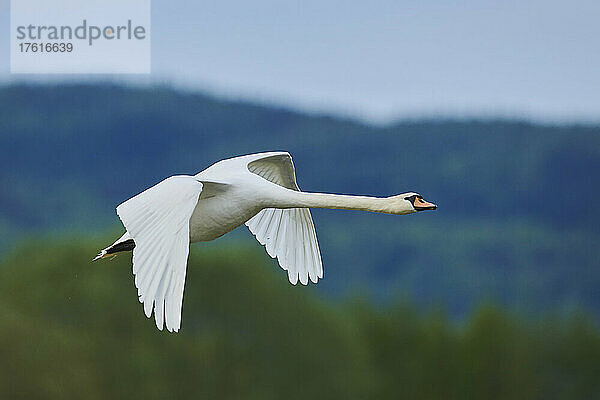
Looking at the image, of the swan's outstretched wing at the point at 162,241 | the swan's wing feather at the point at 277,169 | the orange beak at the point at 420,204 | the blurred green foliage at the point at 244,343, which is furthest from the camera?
the blurred green foliage at the point at 244,343

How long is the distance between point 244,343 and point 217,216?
2.25 m

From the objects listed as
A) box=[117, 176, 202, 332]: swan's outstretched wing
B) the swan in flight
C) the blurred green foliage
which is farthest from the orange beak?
the blurred green foliage

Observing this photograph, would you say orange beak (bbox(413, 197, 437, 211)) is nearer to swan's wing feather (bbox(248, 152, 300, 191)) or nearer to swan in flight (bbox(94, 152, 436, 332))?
swan in flight (bbox(94, 152, 436, 332))

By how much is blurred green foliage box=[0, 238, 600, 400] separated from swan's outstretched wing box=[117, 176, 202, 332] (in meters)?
2.38

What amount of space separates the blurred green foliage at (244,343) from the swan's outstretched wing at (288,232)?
1.82m

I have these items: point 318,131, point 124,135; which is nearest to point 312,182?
point 318,131

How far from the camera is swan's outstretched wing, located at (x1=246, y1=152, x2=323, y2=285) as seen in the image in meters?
2.35

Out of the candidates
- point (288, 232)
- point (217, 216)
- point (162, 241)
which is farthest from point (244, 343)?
point (162, 241)

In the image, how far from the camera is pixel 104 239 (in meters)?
4.25

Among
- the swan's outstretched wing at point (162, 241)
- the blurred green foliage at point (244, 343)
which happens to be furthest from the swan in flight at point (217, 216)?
the blurred green foliage at point (244, 343)

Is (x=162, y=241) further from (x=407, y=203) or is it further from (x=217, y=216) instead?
(x=407, y=203)

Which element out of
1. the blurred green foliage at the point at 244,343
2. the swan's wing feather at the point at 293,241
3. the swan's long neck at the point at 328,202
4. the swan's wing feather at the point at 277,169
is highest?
the swan's wing feather at the point at 277,169

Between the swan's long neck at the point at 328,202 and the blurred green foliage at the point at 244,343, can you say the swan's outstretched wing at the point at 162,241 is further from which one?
the blurred green foliage at the point at 244,343

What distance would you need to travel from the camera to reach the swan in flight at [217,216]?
5.40 feet
